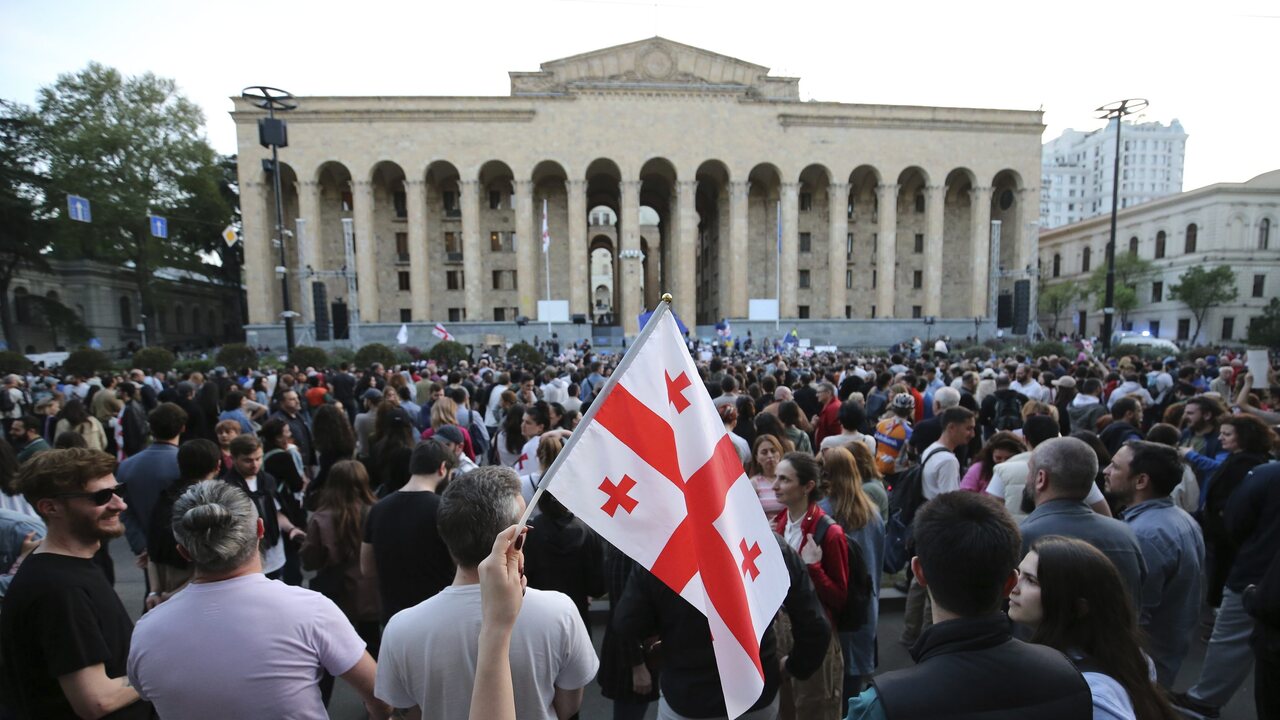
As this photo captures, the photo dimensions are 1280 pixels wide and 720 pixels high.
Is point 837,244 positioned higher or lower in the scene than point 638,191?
lower

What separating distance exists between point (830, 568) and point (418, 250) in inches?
1542

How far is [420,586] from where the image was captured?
10.6 ft

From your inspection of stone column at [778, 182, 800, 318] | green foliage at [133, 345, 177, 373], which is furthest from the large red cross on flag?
stone column at [778, 182, 800, 318]

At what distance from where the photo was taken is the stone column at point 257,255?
3581 cm

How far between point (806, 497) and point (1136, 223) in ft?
209

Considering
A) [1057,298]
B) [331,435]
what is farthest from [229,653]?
[1057,298]

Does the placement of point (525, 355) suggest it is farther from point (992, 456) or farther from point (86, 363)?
point (992, 456)

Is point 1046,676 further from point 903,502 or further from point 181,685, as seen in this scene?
point 903,502

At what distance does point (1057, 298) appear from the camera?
51375mm

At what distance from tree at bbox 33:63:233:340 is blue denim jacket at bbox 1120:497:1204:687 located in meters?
47.3

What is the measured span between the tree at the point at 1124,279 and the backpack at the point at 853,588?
5625cm

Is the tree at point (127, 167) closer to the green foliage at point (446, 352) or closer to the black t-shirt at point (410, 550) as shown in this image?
the green foliage at point (446, 352)

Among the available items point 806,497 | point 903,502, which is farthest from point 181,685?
point 903,502

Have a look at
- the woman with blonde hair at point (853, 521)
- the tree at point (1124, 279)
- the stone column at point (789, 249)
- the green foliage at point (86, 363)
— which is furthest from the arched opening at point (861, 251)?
the woman with blonde hair at point (853, 521)
